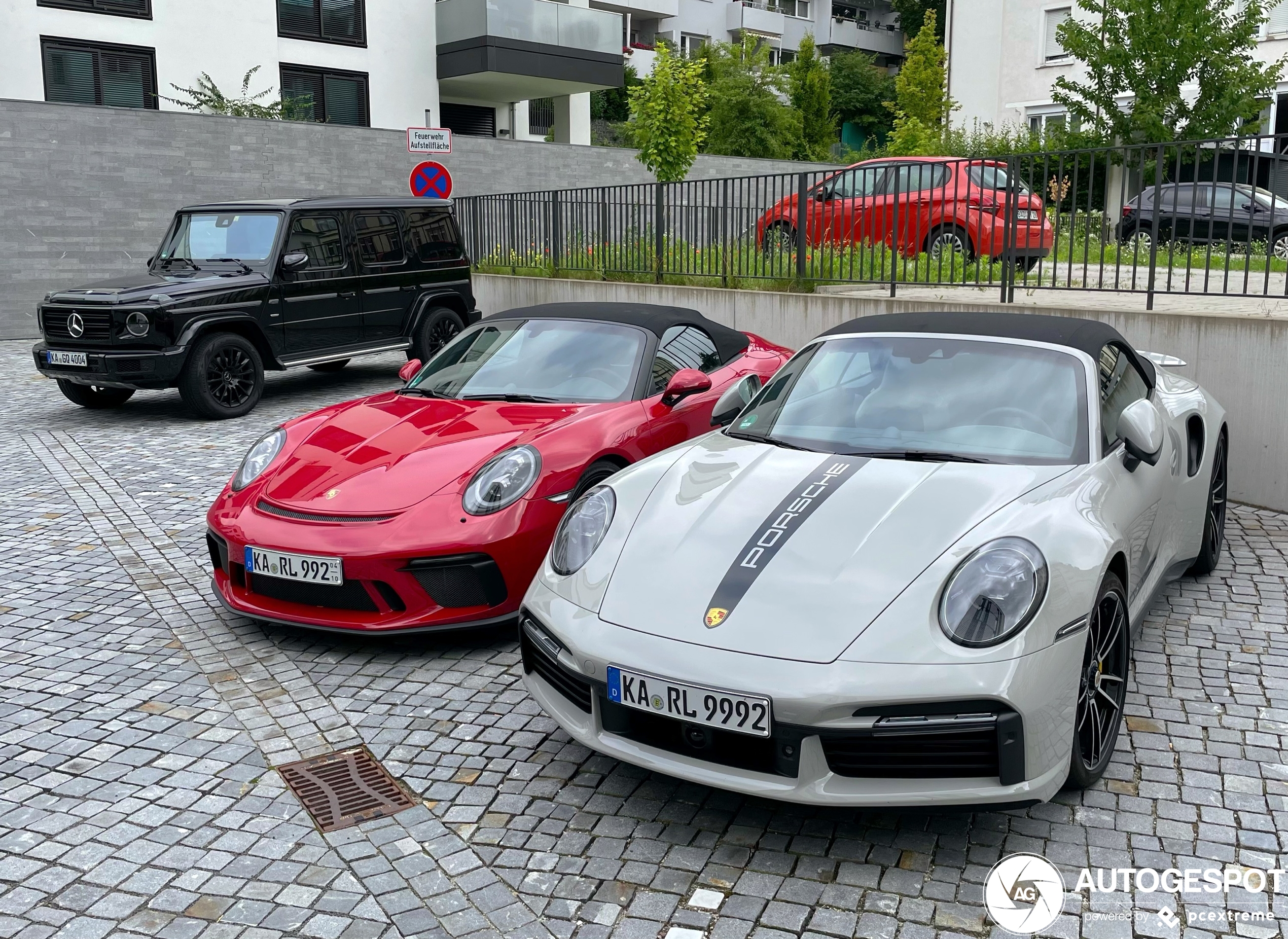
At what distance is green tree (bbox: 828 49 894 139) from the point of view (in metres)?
54.7

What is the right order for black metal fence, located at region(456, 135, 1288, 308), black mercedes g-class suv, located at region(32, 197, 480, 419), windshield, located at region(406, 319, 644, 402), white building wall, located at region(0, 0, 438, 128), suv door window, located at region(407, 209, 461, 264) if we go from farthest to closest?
white building wall, located at region(0, 0, 438, 128)
suv door window, located at region(407, 209, 461, 264)
black mercedes g-class suv, located at region(32, 197, 480, 419)
black metal fence, located at region(456, 135, 1288, 308)
windshield, located at region(406, 319, 644, 402)

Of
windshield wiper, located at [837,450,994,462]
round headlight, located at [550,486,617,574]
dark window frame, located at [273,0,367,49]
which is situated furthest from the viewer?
dark window frame, located at [273,0,367,49]

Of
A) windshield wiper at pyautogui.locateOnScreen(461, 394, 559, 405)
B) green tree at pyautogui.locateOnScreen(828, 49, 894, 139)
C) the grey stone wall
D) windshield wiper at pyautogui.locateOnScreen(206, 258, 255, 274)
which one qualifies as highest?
green tree at pyautogui.locateOnScreen(828, 49, 894, 139)

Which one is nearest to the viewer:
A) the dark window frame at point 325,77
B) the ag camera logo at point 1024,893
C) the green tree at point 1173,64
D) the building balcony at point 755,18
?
the ag camera logo at point 1024,893

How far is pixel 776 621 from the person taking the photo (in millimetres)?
3225

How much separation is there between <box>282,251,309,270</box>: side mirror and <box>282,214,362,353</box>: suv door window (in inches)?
2.3

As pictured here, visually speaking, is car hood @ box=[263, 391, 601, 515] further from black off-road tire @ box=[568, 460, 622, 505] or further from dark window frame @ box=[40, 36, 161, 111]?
dark window frame @ box=[40, 36, 161, 111]

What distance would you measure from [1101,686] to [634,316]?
11.5ft

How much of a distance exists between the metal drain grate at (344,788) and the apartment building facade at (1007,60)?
108 feet

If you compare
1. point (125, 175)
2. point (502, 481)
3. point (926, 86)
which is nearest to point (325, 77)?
point (125, 175)

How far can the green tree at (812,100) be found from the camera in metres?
43.2

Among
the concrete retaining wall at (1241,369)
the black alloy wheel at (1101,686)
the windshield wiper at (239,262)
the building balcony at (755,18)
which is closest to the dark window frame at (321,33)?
the windshield wiper at (239,262)

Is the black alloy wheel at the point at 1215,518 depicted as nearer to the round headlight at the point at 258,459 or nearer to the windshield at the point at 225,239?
the round headlight at the point at 258,459

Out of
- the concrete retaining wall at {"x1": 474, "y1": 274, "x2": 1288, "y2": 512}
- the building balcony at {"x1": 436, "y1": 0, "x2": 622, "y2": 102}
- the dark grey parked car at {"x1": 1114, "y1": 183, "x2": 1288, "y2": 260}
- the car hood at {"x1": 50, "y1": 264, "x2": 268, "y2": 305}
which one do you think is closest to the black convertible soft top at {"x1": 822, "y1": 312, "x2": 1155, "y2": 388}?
the concrete retaining wall at {"x1": 474, "y1": 274, "x2": 1288, "y2": 512}
